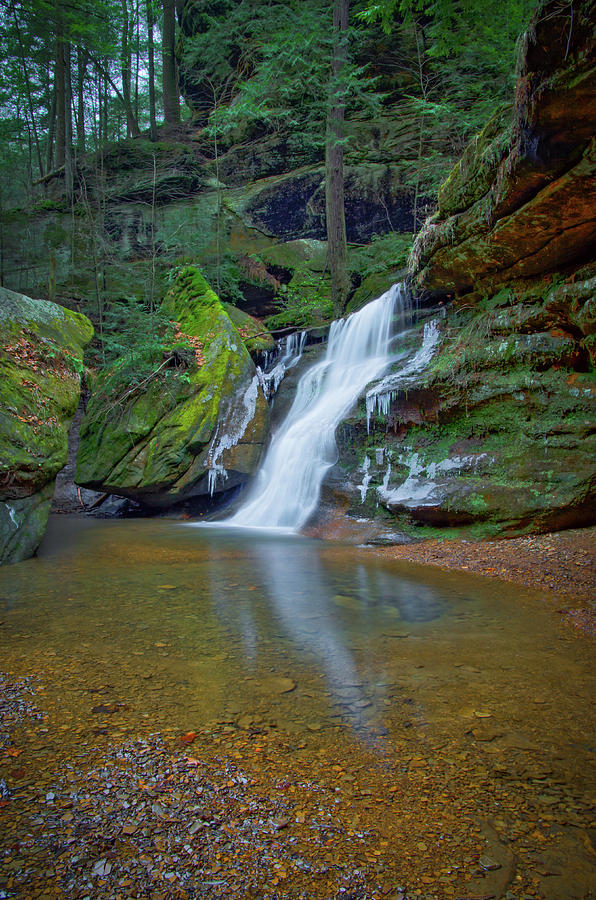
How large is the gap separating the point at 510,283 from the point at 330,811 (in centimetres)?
799

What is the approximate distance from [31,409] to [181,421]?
13.3ft

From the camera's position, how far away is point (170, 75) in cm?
2183

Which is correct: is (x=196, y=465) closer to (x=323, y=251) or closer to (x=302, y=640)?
(x=302, y=640)

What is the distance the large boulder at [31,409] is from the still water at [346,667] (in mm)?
1006

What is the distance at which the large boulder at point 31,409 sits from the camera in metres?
5.79

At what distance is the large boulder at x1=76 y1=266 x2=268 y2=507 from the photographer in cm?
1001

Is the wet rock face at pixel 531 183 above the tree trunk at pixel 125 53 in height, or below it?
below

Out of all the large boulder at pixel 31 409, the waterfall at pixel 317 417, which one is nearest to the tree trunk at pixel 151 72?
the waterfall at pixel 317 417

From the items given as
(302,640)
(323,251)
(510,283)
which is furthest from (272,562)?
(323,251)

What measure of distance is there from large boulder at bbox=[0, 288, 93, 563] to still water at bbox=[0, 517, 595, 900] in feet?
3.30

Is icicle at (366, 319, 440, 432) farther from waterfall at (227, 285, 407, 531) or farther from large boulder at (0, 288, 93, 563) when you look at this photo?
large boulder at (0, 288, 93, 563)

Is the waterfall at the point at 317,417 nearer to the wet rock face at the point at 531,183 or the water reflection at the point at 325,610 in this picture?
the wet rock face at the point at 531,183

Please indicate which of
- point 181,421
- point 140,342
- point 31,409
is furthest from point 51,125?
point 31,409

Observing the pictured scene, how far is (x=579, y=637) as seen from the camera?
3316 mm
